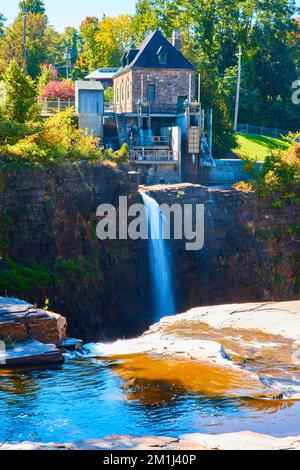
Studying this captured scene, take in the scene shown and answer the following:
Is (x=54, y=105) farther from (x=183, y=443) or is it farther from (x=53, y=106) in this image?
(x=183, y=443)

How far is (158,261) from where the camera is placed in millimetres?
37000

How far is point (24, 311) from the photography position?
828 inches

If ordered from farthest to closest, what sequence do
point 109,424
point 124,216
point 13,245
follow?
point 124,216
point 13,245
point 109,424

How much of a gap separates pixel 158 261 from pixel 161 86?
1793 cm

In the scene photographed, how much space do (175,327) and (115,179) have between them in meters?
13.0

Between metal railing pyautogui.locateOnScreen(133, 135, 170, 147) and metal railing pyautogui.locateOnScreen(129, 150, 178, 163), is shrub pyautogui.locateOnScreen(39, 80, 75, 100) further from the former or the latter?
metal railing pyautogui.locateOnScreen(129, 150, 178, 163)

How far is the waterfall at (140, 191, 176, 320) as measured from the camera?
3666 cm

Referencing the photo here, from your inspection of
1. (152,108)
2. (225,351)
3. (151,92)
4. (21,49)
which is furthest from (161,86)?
(225,351)

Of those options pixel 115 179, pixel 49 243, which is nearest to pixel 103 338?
pixel 49 243

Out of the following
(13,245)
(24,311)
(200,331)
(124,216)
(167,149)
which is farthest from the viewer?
(167,149)

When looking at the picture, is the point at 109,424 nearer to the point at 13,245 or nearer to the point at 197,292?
the point at 13,245

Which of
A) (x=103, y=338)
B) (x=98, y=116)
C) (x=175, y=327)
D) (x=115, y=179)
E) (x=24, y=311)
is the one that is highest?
(x=98, y=116)

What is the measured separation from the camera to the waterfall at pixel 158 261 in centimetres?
3666

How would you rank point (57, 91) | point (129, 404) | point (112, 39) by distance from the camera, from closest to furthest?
point (129, 404), point (57, 91), point (112, 39)
